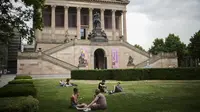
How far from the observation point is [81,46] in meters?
47.2

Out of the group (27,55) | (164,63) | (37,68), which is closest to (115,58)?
(164,63)

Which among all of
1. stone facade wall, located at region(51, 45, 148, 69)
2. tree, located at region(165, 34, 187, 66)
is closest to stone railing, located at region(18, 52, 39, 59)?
stone facade wall, located at region(51, 45, 148, 69)

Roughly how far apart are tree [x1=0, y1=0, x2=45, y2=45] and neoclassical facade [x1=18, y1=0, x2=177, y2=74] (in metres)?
24.6

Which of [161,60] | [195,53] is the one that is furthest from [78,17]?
[195,53]

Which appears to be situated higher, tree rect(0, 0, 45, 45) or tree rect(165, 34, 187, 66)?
tree rect(165, 34, 187, 66)

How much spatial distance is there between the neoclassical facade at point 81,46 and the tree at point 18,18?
967 inches

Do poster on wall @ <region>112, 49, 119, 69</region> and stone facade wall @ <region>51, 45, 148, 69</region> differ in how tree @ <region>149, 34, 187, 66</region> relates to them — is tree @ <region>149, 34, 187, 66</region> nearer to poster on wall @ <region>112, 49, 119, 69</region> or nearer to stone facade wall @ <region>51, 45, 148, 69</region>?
stone facade wall @ <region>51, 45, 148, 69</region>

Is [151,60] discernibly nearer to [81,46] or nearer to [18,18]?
[81,46]

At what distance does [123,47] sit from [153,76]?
23.8 metres

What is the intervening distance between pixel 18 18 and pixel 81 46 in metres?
31.8

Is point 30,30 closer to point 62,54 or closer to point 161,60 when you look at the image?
point 62,54

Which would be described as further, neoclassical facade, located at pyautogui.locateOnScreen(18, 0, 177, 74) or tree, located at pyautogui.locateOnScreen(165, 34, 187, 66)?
tree, located at pyautogui.locateOnScreen(165, 34, 187, 66)

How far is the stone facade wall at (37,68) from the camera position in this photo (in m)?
40.0

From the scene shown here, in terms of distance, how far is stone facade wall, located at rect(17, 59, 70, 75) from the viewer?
131 ft
